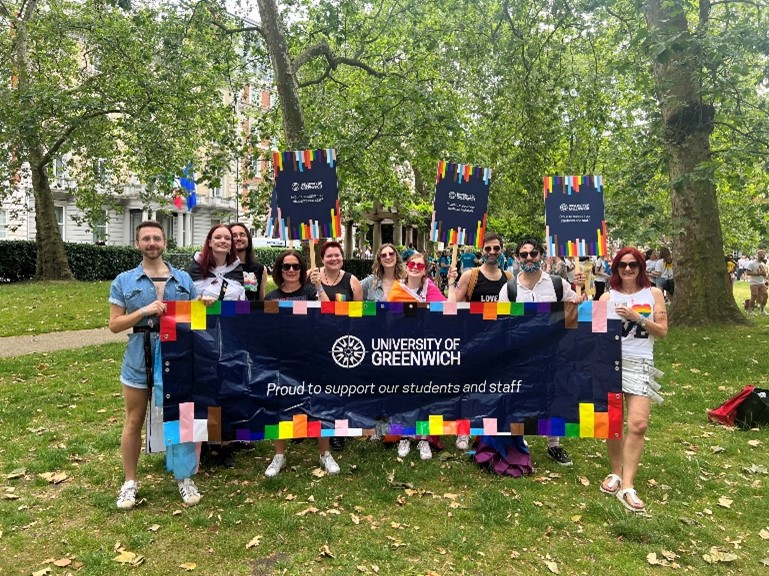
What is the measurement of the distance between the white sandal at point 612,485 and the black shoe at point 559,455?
53 centimetres

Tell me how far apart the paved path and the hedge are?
9854mm

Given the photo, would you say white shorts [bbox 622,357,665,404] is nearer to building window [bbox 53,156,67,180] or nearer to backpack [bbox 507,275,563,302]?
backpack [bbox 507,275,563,302]

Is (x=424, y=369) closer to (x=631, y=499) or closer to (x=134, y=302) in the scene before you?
(x=631, y=499)

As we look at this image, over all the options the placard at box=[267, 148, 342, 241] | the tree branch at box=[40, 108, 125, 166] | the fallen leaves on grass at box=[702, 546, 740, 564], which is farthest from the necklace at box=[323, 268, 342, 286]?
the tree branch at box=[40, 108, 125, 166]

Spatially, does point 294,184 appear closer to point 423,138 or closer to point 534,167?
point 423,138

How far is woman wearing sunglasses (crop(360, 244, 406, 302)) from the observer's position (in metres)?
5.65

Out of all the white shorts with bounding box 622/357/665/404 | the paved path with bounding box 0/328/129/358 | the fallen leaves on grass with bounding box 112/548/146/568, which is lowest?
the fallen leaves on grass with bounding box 112/548/146/568

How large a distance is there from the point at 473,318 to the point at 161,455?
312 centimetres

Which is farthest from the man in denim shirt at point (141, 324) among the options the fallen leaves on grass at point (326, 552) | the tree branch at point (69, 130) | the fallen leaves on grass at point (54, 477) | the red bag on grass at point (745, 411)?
the tree branch at point (69, 130)

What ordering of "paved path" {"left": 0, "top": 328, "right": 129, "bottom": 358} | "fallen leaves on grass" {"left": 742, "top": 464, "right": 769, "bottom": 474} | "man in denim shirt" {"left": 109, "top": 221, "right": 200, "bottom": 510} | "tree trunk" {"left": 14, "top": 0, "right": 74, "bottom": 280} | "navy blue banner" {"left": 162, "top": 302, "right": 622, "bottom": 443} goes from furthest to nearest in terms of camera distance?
1. "tree trunk" {"left": 14, "top": 0, "right": 74, "bottom": 280}
2. "paved path" {"left": 0, "top": 328, "right": 129, "bottom": 358}
3. "fallen leaves on grass" {"left": 742, "top": 464, "right": 769, "bottom": 474}
4. "navy blue banner" {"left": 162, "top": 302, "right": 622, "bottom": 443}
5. "man in denim shirt" {"left": 109, "top": 221, "right": 200, "bottom": 510}

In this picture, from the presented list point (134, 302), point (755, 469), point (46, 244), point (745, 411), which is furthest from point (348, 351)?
point (46, 244)

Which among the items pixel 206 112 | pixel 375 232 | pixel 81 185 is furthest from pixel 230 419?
pixel 81 185

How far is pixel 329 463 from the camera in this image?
510 centimetres

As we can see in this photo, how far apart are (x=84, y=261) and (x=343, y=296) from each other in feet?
68.4
